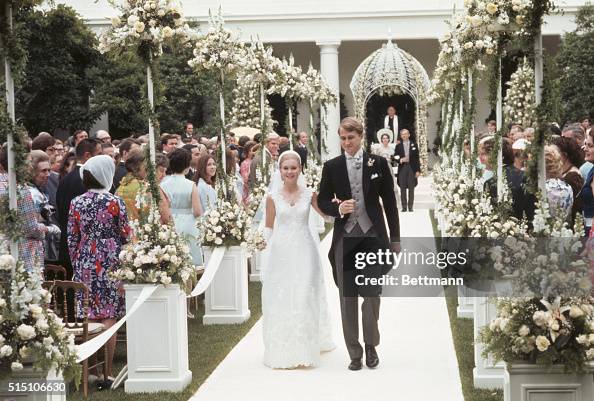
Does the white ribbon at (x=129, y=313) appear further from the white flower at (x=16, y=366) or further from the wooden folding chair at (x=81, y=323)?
the white flower at (x=16, y=366)

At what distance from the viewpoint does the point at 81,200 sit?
859cm

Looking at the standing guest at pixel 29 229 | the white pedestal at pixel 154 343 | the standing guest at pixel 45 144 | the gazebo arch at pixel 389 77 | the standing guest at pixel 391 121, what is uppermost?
the gazebo arch at pixel 389 77

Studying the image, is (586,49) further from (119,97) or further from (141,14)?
(141,14)

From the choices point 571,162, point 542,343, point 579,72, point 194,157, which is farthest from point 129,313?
point 579,72

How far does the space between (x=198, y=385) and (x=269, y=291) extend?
44.2 inches

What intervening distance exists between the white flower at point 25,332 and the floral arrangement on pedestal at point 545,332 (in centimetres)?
276

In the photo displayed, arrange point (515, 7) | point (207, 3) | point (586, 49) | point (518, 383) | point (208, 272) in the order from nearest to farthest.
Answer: point (518, 383), point (515, 7), point (208, 272), point (586, 49), point (207, 3)

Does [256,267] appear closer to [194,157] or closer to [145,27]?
[194,157]

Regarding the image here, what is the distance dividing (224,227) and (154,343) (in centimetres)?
347

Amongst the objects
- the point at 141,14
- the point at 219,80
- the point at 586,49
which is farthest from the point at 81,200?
the point at 586,49

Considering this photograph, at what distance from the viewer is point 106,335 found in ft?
25.4

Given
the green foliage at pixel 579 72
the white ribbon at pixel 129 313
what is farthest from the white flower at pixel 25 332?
the green foliage at pixel 579 72

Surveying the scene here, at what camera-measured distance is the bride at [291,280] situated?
9.09 metres

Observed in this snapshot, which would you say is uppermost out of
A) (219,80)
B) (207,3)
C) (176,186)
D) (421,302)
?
(207,3)
